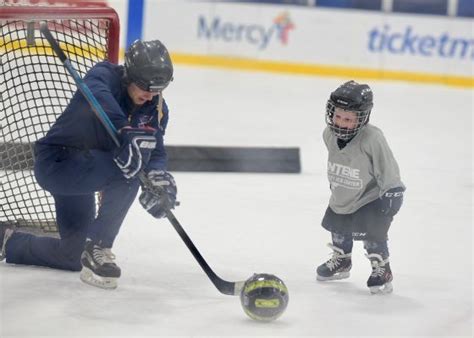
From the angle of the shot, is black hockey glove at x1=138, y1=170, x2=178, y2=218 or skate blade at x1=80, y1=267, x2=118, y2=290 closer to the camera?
black hockey glove at x1=138, y1=170, x2=178, y2=218

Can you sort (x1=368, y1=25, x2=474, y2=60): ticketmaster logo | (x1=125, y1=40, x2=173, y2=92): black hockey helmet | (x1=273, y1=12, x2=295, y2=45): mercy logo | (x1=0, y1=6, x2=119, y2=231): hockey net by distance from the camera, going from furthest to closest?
1. (x1=273, y1=12, x2=295, y2=45): mercy logo
2. (x1=368, y1=25, x2=474, y2=60): ticketmaster logo
3. (x1=0, y1=6, x2=119, y2=231): hockey net
4. (x1=125, y1=40, x2=173, y2=92): black hockey helmet

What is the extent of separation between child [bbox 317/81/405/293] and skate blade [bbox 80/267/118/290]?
0.63 meters

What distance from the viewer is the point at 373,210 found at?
9.82 ft

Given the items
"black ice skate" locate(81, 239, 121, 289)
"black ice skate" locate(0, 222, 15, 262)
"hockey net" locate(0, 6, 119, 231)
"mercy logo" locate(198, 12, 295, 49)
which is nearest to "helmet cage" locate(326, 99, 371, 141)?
"black ice skate" locate(81, 239, 121, 289)

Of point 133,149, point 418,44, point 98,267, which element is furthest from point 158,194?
point 418,44

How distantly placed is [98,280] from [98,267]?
1.8 inches

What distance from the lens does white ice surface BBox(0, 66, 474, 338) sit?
8.88 feet

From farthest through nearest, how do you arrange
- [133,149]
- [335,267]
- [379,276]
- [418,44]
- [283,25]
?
[283,25], [418,44], [335,267], [379,276], [133,149]

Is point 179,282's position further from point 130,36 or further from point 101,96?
point 130,36

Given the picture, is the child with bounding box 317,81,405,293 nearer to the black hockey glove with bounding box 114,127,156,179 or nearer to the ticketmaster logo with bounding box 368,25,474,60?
the black hockey glove with bounding box 114,127,156,179

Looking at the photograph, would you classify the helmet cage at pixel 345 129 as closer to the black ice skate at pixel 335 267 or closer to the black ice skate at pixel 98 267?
the black ice skate at pixel 335 267

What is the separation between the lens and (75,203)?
2992 mm

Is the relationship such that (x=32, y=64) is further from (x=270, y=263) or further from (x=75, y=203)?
(x=270, y=263)

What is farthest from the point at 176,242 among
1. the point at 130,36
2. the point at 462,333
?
the point at 130,36
